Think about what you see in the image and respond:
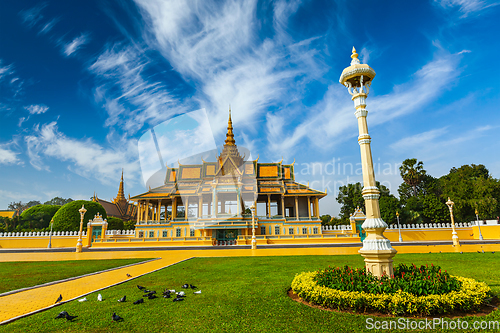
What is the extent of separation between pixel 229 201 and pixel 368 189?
36778 mm

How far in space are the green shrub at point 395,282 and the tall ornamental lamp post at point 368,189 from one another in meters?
0.33

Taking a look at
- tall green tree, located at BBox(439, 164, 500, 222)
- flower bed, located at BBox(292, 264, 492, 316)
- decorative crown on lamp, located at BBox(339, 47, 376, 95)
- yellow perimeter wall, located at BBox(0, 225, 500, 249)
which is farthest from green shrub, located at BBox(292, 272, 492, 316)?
tall green tree, located at BBox(439, 164, 500, 222)

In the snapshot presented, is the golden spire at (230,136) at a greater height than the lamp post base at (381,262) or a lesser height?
greater

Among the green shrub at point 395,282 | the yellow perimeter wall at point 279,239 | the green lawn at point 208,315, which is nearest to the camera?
the green lawn at point 208,315

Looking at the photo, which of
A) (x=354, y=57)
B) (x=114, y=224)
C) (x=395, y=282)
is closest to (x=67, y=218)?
(x=114, y=224)

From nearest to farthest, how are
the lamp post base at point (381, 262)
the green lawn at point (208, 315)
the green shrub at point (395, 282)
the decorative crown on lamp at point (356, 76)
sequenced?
the green lawn at point (208, 315), the green shrub at point (395, 282), the lamp post base at point (381, 262), the decorative crown on lamp at point (356, 76)

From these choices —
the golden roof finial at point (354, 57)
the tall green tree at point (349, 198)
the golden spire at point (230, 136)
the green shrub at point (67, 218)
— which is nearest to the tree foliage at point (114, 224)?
the green shrub at point (67, 218)

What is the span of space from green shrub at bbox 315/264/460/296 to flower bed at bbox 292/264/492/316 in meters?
0.08

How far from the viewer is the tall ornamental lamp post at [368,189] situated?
19.6 ft

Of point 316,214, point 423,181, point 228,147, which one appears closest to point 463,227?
point 423,181

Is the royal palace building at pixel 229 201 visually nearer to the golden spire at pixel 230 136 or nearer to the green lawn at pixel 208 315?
the golden spire at pixel 230 136

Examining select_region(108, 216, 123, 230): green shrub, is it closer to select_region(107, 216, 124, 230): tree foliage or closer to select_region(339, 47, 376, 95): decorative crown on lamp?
select_region(107, 216, 124, 230): tree foliage

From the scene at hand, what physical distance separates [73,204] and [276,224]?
106 ft

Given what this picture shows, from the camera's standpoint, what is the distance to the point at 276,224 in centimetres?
3766
